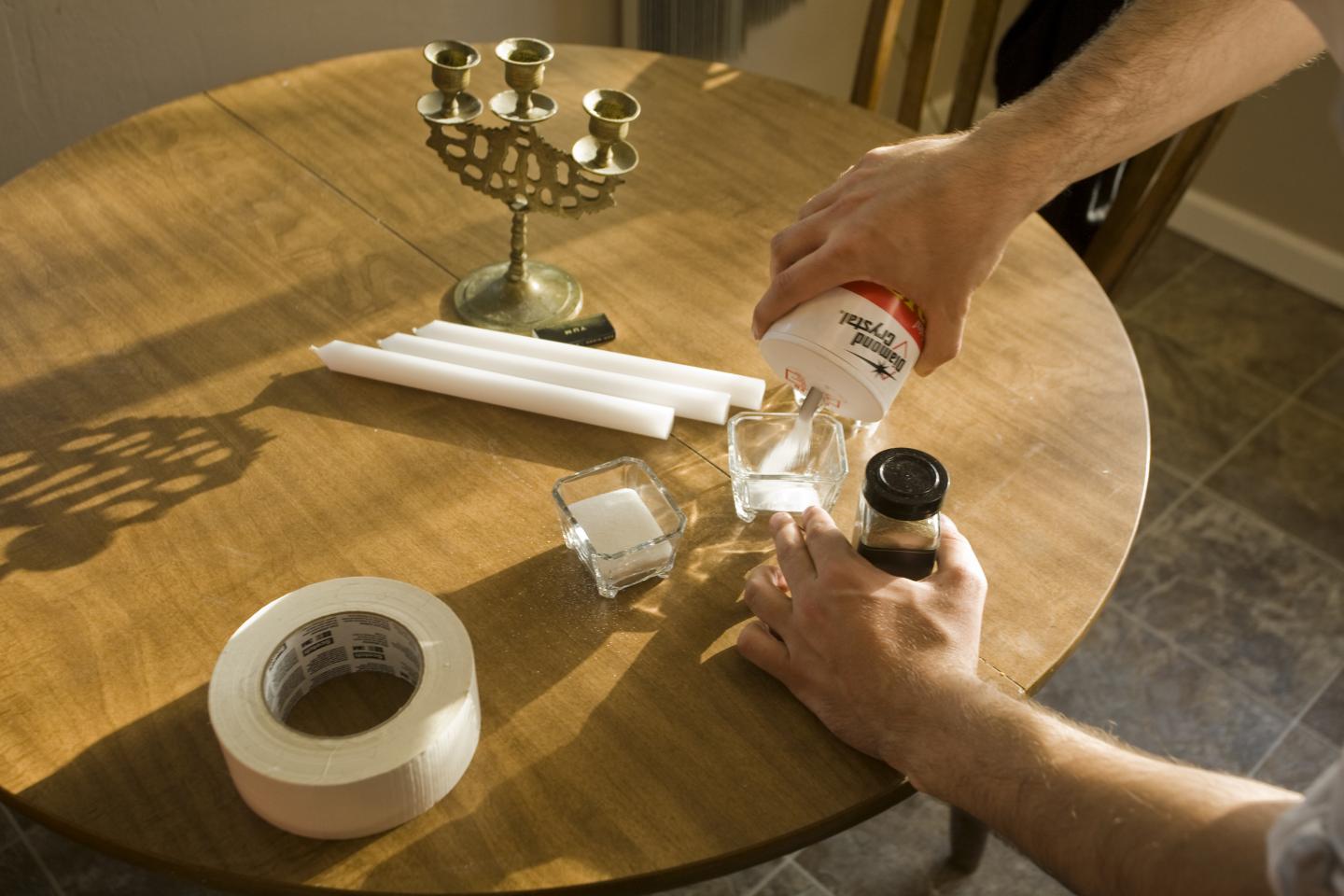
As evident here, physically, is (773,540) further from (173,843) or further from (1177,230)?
(1177,230)

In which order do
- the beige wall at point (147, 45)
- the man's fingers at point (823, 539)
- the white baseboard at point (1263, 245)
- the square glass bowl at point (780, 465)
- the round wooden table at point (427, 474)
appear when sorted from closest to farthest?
the round wooden table at point (427, 474) → the man's fingers at point (823, 539) → the square glass bowl at point (780, 465) → the beige wall at point (147, 45) → the white baseboard at point (1263, 245)

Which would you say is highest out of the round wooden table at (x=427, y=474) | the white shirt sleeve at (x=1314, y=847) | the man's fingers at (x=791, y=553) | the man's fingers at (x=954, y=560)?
the white shirt sleeve at (x=1314, y=847)

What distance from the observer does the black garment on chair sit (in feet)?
5.98

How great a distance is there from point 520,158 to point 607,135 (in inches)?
4.0

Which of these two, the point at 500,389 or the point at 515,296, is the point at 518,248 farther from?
the point at 500,389

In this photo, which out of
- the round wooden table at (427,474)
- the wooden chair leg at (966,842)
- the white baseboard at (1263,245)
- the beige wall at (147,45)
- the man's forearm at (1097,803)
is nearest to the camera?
the man's forearm at (1097,803)

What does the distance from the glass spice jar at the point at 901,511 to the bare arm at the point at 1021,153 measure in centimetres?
18

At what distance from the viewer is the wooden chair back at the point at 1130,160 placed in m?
1.55

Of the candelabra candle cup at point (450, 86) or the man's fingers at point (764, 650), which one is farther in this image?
the candelabra candle cup at point (450, 86)

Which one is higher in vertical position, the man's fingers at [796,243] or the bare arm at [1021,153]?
the bare arm at [1021,153]

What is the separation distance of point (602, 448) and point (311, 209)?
50 cm

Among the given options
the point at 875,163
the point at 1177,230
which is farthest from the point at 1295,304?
the point at 875,163

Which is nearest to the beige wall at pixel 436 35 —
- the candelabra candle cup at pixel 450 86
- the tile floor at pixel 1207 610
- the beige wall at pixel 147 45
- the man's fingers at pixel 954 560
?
the beige wall at pixel 147 45

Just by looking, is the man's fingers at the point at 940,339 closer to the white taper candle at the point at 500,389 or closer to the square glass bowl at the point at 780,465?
the square glass bowl at the point at 780,465
